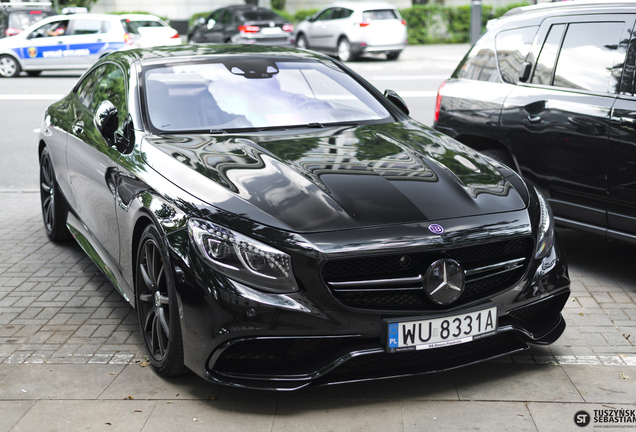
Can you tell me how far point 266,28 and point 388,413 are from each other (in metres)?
20.8

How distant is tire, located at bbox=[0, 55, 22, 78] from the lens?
18.5m

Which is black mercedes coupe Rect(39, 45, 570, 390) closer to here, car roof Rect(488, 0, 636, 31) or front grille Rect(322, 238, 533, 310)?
front grille Rect(322, 238, 533, 310)

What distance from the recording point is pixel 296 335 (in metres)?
3.11

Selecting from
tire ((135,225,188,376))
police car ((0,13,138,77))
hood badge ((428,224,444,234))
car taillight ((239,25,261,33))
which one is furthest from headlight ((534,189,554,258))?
car taillight ((239,25,261,33))

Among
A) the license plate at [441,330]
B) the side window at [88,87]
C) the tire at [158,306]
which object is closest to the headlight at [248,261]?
the tire at [158,306]

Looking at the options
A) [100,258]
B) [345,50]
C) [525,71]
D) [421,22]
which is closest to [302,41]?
[345,50]

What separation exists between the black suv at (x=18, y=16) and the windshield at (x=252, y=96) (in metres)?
18.4

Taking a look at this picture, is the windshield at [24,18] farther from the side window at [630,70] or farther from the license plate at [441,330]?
the license plate at [441,330]

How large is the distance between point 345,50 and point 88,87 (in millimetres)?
17375

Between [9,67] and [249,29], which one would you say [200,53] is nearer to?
[9,67]

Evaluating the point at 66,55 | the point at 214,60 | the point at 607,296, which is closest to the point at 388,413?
the point at 607,296

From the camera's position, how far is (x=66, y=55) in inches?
730

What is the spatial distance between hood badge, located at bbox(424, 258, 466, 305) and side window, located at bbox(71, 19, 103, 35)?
686 inches

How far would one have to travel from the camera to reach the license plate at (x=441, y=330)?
10.4ft
